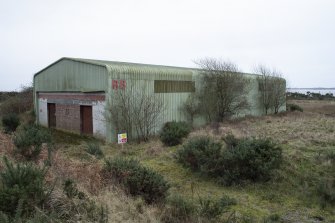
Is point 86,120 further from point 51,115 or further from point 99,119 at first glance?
point 51,115

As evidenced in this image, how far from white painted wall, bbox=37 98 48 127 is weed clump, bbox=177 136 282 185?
1726 centimetres

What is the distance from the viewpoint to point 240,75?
24562mm

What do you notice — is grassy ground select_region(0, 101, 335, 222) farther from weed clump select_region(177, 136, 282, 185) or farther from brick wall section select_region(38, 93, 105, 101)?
brick wall section select_region(38, 93, 105, 101)

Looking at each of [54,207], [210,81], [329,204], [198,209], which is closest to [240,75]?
[210,81]

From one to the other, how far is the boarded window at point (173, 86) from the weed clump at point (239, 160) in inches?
429

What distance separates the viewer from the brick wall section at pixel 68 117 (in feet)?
67.4

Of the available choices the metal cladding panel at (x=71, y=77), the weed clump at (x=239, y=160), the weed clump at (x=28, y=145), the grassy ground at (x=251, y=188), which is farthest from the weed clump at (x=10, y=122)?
the weed clump at (x=239, y=160)

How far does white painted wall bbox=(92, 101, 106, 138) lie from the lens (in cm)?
1797

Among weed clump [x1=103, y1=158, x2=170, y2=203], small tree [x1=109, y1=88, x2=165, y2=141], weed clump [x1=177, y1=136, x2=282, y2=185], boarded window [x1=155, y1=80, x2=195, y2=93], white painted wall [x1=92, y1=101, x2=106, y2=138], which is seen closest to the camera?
weed clump [x1=103, y1=158, x2=170, y2=203]

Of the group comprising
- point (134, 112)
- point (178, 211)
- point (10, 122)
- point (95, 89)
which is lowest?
point (178, 211)

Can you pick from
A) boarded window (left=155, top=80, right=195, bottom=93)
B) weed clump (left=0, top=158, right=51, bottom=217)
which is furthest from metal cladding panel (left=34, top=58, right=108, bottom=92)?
weed clump (left=0, top=158, right=51, bottom=217)

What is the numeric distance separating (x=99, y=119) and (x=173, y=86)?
528 centimetres

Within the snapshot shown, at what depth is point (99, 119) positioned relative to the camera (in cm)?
1834

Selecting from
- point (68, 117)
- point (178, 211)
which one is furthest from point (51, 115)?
point (178, 211)
